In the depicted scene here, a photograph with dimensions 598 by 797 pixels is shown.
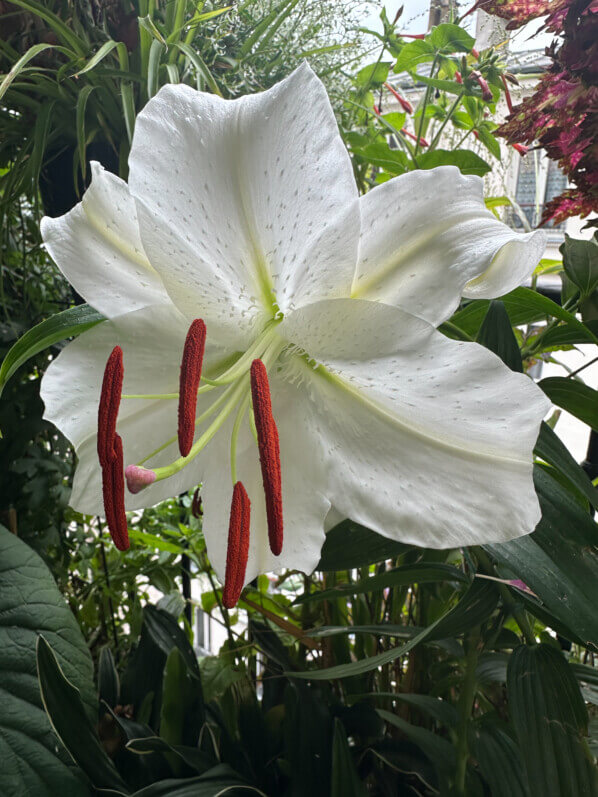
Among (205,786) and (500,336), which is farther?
(205,786)

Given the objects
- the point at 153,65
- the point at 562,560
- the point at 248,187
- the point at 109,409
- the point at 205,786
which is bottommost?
the point at 205,786

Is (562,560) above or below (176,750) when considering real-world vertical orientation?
above

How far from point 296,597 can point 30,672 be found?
0.28 meters

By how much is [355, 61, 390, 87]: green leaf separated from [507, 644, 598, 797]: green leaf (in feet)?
2.02

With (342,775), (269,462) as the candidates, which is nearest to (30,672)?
(342,775)

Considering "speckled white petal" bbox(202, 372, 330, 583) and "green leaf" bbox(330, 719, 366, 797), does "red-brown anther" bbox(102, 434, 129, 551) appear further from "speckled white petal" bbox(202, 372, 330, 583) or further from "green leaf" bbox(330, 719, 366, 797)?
"green leaf" bbox(330, 719, 366, 797)

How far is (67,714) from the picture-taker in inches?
21.0

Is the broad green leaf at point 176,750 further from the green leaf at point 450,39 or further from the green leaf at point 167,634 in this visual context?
the green leaf at point 450,39

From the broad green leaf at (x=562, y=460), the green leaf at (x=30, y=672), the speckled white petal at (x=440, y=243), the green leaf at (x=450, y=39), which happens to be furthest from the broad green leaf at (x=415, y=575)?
the green leaf at (x=450, y=39)

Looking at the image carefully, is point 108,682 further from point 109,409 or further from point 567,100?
Result: point 567,100

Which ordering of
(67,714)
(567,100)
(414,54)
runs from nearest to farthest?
(567,100) < (67,714) < (414,54)

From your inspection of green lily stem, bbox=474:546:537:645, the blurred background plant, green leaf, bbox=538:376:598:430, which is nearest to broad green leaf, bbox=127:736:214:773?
the blurred background plant

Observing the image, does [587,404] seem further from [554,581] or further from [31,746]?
[31,746]

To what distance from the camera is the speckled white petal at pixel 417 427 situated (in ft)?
0.97
